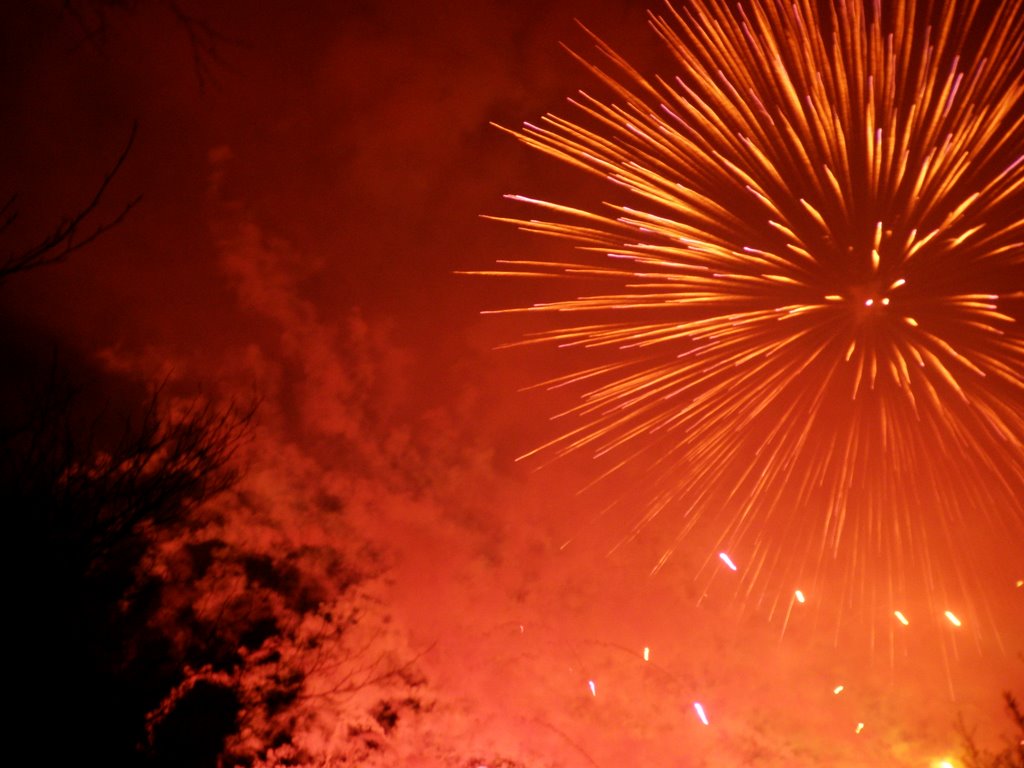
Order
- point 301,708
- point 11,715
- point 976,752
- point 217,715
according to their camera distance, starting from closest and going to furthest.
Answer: point 11,715, point 217,715, point 301,708, point 976,752

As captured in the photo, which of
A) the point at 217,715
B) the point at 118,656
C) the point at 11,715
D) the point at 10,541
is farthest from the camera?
the point at 217,715

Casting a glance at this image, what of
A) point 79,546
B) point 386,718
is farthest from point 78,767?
point 386,718

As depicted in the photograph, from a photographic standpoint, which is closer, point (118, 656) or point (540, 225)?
point (540, 225)

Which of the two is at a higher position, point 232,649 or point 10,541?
point 10,541

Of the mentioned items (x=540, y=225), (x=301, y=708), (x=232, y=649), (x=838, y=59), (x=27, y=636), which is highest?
(x=838, y=59)

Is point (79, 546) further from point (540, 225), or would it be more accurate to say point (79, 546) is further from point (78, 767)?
point (540, 225)

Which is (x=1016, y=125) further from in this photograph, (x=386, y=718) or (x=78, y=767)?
(x=386, y=718)

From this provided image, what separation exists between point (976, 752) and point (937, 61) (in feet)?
81.6

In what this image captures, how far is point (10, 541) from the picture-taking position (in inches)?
239

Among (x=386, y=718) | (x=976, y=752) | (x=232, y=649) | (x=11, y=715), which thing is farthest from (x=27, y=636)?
(x=976, y=752)

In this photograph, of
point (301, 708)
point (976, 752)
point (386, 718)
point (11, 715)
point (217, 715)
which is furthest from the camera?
point (976, 752)

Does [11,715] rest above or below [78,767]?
above

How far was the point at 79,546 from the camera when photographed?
6.30 metres

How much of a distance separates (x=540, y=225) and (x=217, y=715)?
9686 mm
